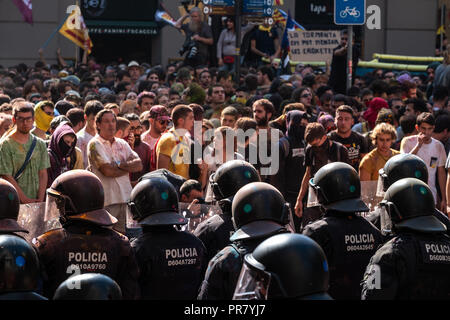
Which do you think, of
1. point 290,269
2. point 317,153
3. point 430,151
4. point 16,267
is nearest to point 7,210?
point 16,267

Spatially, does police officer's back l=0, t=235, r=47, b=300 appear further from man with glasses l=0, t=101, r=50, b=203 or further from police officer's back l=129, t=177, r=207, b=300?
man with glasses l=0, t=101, r=50, b=203

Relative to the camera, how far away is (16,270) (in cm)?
338

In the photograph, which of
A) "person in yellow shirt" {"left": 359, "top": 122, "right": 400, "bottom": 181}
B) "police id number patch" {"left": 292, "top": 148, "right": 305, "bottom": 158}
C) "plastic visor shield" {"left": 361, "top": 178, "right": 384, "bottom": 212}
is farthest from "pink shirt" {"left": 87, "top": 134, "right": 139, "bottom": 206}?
"person in yellow shirt" {"left": 359, "top": 122, "right": 400, "bottom": 181}

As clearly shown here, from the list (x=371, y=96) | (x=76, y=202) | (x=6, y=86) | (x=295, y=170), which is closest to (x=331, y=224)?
(x=76, y=202)

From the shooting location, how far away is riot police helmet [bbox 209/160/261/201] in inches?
221

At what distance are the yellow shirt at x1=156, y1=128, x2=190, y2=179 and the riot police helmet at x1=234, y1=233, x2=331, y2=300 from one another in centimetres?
543

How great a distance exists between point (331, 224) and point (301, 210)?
12.1 feet

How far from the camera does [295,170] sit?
30.5 feet

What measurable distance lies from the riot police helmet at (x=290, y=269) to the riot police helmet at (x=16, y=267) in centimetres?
94

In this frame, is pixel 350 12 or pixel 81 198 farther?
pixel 350 12

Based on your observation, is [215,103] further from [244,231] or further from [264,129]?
[244,231]

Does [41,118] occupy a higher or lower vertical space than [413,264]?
higher

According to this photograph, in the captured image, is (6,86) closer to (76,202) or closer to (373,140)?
(373,140)

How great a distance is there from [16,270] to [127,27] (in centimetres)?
2545
